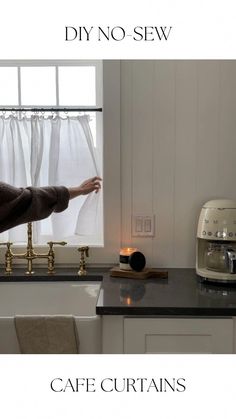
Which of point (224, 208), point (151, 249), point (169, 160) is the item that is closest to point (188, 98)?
point (169, 160)

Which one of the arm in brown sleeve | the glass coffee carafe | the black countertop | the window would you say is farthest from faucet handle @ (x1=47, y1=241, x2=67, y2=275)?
the glass coffee carafe

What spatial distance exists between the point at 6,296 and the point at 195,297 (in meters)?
0.84

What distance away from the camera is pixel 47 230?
1.89m

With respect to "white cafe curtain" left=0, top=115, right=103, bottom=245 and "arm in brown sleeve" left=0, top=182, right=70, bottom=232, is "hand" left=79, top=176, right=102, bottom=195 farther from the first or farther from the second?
"arm in brown sleeve" left=0, top=182, right=70, bottom=232

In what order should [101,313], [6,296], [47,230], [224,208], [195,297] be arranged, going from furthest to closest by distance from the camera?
1. [47,230]
2. [6,296]
3. [224,208]
4. [195,297]
5. [101,313]

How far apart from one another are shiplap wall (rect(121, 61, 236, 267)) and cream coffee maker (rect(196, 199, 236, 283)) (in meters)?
0.22

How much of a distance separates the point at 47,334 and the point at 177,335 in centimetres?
44

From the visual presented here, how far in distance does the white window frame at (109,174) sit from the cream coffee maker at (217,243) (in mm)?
412

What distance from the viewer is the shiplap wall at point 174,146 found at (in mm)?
1784

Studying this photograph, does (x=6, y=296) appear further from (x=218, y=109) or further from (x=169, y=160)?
(x=218, y=109)

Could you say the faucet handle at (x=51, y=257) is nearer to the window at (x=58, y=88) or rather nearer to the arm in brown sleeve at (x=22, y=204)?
the window at (x=58, y=88)

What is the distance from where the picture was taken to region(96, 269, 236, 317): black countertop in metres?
1.30

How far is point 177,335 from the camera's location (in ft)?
4.34
